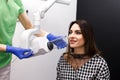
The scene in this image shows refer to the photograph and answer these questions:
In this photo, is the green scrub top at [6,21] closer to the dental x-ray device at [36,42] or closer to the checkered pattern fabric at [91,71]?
the dental x-ray device at [36,42]

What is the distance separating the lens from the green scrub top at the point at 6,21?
4.26 feet

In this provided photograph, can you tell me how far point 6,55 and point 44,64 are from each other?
76 cm

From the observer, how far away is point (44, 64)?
2109 millimetres

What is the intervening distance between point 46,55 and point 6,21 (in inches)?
33.7

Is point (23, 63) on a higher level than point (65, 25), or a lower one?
lower

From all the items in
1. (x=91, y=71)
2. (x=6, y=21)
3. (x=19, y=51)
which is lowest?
(x=91, y=71)

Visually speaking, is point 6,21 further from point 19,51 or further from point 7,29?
point 19,51

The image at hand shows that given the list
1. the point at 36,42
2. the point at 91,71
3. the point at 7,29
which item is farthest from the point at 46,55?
the point at 36,42

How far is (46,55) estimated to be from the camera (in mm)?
2119

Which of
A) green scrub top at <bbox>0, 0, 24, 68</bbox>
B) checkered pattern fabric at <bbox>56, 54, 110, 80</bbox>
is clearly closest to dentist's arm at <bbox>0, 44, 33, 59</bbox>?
green scrub top at <bbox>0, 0, 24, 68</bbox>

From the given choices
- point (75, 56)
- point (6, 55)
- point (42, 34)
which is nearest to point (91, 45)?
point (75, 56)

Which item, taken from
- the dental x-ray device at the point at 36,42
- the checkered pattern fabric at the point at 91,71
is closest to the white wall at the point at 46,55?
the checkered pattern fabric at the point at 91,71

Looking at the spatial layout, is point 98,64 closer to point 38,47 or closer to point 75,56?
point 75,56

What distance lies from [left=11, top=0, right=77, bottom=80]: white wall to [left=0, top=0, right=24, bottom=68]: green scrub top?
431 mm
